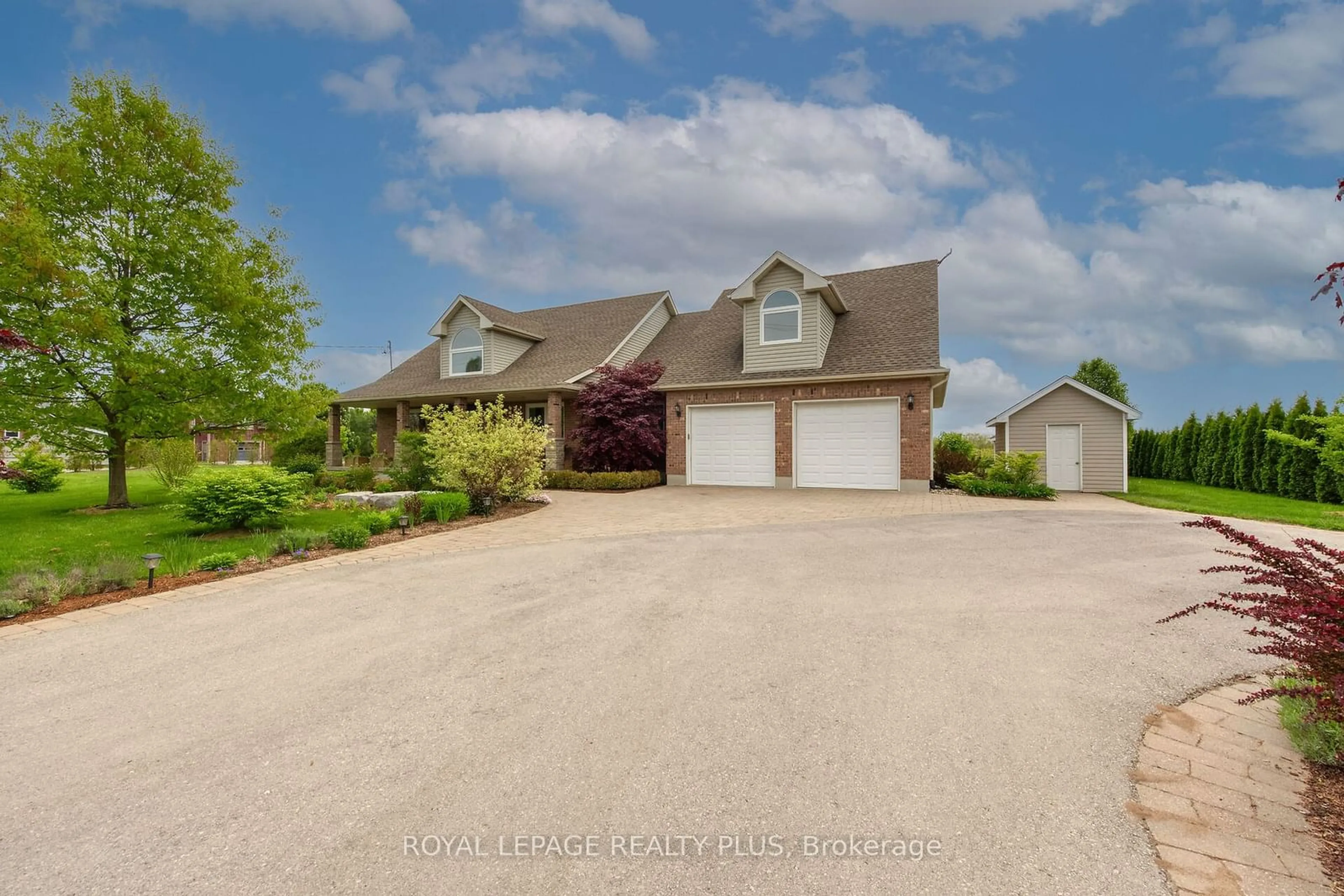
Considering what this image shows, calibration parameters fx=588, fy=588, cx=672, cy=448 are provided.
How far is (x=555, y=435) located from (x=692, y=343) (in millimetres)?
5695

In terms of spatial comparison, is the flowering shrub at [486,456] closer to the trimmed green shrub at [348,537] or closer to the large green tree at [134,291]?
the trimmed green shrub at [348,537]

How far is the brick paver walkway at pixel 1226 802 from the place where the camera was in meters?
1.99

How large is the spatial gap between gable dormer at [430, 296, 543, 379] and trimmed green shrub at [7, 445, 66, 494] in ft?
36.0

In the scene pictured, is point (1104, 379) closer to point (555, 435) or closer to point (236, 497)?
point (555, 435)

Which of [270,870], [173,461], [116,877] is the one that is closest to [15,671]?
[116,877]

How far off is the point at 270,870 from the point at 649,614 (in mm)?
3149

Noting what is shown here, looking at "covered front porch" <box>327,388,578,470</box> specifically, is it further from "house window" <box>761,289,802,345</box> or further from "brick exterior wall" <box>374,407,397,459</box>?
"house window" <box>761,289,802,345</box>

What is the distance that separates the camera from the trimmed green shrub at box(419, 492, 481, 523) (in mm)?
10102

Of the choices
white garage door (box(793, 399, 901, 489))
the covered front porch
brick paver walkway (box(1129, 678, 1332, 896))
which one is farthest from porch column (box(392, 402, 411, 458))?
brick paver walkway (box(1129, 678, 1332, 896))

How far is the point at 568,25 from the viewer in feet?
37.0

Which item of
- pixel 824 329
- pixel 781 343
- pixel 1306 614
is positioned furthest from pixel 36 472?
pixel 1306 614

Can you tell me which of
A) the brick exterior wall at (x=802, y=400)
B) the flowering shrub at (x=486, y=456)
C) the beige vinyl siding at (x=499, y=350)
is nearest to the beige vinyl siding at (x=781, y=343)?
the brick exterior wall at (x=802, y=400)

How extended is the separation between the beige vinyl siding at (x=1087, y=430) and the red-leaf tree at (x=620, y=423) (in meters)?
10.8

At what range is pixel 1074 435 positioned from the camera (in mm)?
16875
